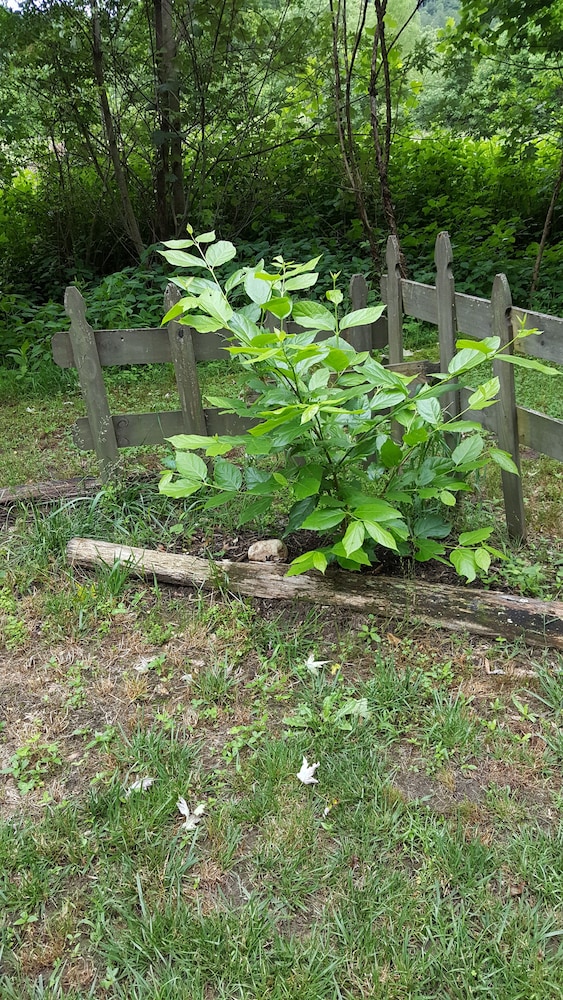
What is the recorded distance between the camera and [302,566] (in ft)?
9.05

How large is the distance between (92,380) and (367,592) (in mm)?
2105

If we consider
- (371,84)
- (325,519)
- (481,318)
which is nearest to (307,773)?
(325,519)

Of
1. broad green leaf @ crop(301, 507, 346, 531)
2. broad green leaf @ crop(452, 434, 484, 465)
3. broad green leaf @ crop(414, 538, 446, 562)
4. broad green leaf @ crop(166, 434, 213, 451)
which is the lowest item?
broad green leaf @ crop(414, 538, 446, 562)

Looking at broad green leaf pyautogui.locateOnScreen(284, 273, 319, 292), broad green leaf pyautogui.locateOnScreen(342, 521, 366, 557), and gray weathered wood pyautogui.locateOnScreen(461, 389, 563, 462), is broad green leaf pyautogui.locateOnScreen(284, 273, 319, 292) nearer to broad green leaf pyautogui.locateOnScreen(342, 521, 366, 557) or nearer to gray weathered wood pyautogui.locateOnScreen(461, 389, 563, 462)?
broad green leaf pyautogui.locateOnScreen(342, 521, 366, 557)

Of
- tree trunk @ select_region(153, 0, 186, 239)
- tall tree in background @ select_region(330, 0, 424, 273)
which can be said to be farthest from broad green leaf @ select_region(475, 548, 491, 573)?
tree trunk @ select_region(153, 0, 186, 239)

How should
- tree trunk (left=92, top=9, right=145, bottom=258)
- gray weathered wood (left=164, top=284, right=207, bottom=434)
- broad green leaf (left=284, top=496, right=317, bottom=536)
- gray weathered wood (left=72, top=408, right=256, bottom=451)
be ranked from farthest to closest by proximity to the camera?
tree trunk (left=92, top=9, right=145, bottom=258), gray weathered wood (left=72, top=408, right=256, bottom=451), gray weathered wood (left=164, top=284, right=207, bottom=434), broad green leaf (left=284, top=496, right=317, bottom=536)

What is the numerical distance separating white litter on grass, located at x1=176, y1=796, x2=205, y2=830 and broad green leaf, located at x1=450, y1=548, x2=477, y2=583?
1254 millimetres

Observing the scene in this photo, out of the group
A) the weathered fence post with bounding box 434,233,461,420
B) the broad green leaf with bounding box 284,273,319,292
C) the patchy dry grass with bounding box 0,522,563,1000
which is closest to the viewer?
the patchy dry grass with bounding box 0,522,563,1000

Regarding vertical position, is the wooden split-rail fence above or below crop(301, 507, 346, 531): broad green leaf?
above

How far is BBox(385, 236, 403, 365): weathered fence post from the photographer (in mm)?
4102

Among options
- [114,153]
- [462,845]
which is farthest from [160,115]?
[462,845]

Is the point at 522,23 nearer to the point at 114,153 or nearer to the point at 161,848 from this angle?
the point at 114,153

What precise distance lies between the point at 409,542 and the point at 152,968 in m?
2.07

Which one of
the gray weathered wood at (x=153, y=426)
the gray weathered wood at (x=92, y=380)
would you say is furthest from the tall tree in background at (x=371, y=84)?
the gray weathered wood at (x=92, y=380)
